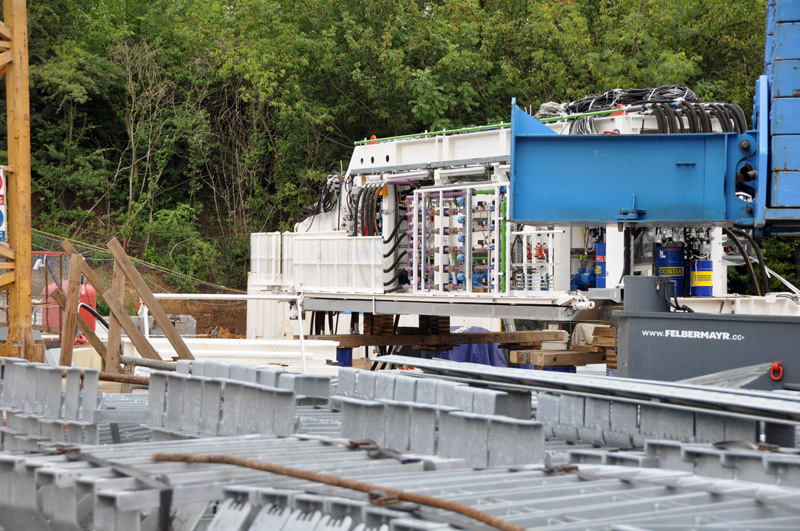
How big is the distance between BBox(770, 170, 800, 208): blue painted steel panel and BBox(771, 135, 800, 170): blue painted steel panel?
58 mm

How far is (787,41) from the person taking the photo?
879cm

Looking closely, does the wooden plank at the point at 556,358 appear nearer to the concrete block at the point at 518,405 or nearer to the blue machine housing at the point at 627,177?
the blue machine housing at the point at 627,177

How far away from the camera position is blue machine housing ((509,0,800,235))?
8766 millimetres

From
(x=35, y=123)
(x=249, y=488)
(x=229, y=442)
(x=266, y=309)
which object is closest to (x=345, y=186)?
(x=266, y=309)

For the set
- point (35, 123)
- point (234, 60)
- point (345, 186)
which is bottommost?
point (345, 186)

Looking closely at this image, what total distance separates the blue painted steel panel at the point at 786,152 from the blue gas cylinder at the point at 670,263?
507 centimetres

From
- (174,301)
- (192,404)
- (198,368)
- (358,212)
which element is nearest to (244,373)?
(198,368)

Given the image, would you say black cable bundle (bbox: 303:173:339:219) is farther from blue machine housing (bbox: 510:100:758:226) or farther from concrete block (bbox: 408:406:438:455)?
concrete block (bbox: 408:406:438:455)

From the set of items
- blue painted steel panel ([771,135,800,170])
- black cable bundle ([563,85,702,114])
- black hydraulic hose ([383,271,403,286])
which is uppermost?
black cable bundle ([563,85,702,114])

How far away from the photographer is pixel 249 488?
3920 millimetres

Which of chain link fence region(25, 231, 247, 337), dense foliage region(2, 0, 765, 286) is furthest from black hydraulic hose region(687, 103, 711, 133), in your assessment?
dense foliage region(2, 0, 765, 286)

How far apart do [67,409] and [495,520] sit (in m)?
4.86

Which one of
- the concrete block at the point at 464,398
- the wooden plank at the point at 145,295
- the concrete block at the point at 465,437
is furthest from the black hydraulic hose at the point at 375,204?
the concrete block at the point at 465,437

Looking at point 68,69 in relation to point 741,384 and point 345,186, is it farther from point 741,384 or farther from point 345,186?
point 741,384
